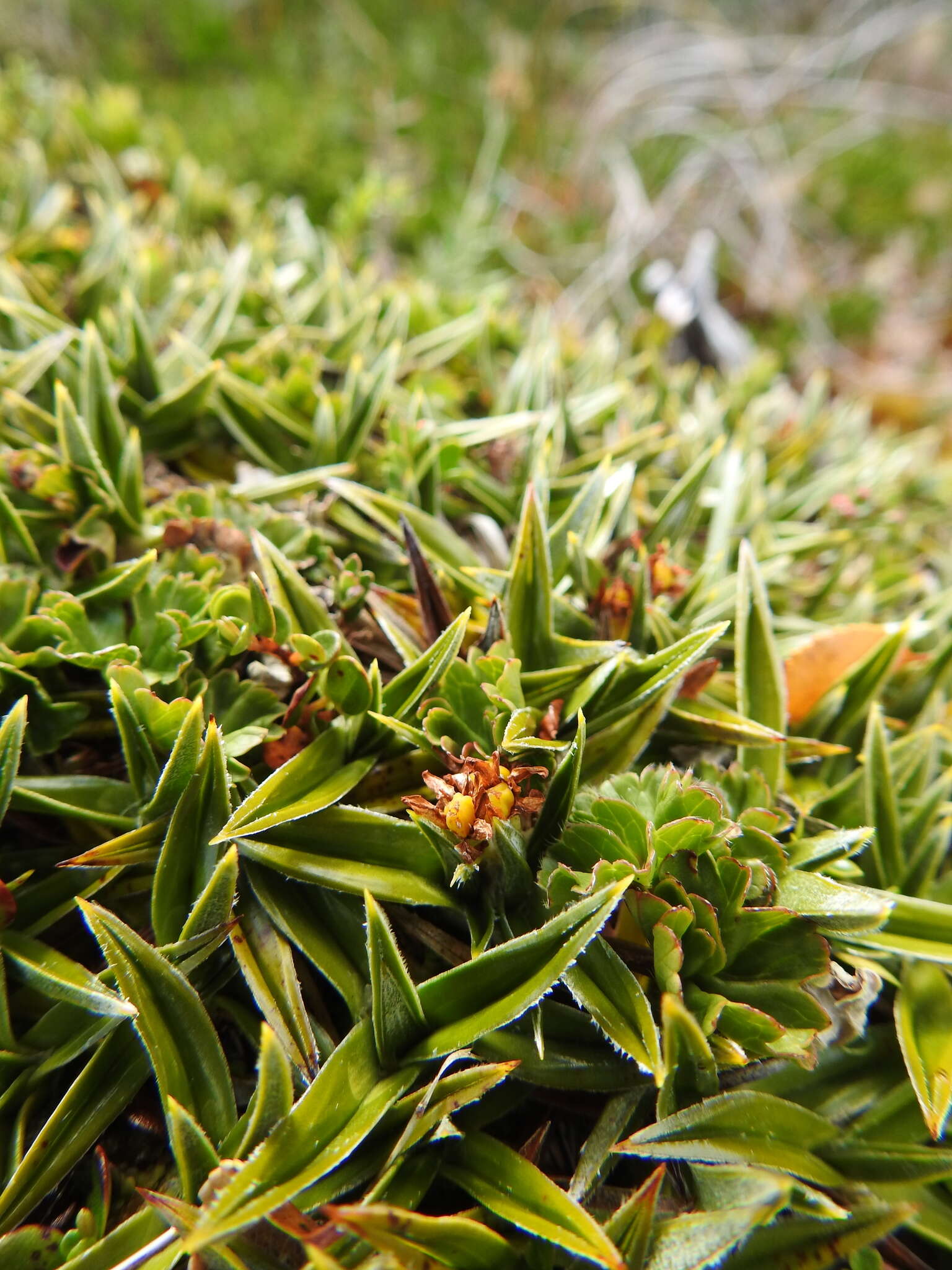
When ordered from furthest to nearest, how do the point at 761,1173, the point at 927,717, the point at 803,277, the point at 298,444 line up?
the point at 803,277, the point at 298,444, the point at 927,717, the point at 761,1173

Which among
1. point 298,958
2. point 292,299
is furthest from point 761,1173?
point 292,299

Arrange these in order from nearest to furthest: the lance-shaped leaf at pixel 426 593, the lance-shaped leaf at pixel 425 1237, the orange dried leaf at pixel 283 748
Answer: the lance-shaped leaf at pixel 425 1237
the orange dried leaf at pixel 283 748
the lance-shaped leaf at pixel 426 593

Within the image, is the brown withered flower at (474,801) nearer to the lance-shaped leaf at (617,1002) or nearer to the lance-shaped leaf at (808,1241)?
the lance-shaped leaf at (617,1002)

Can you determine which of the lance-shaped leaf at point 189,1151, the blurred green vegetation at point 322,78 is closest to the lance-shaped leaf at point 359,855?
the lance-shaped leaf at point 189,1151

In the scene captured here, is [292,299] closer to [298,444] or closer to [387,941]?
[298,444]

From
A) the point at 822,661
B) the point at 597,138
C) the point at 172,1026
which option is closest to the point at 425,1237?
the point at 172,1026

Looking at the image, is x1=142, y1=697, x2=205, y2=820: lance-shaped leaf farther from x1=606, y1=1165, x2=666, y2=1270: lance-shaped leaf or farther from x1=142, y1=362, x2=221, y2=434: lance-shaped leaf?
x1=142, y1=362, x2=221, y2=434: lance-shaped leaf
